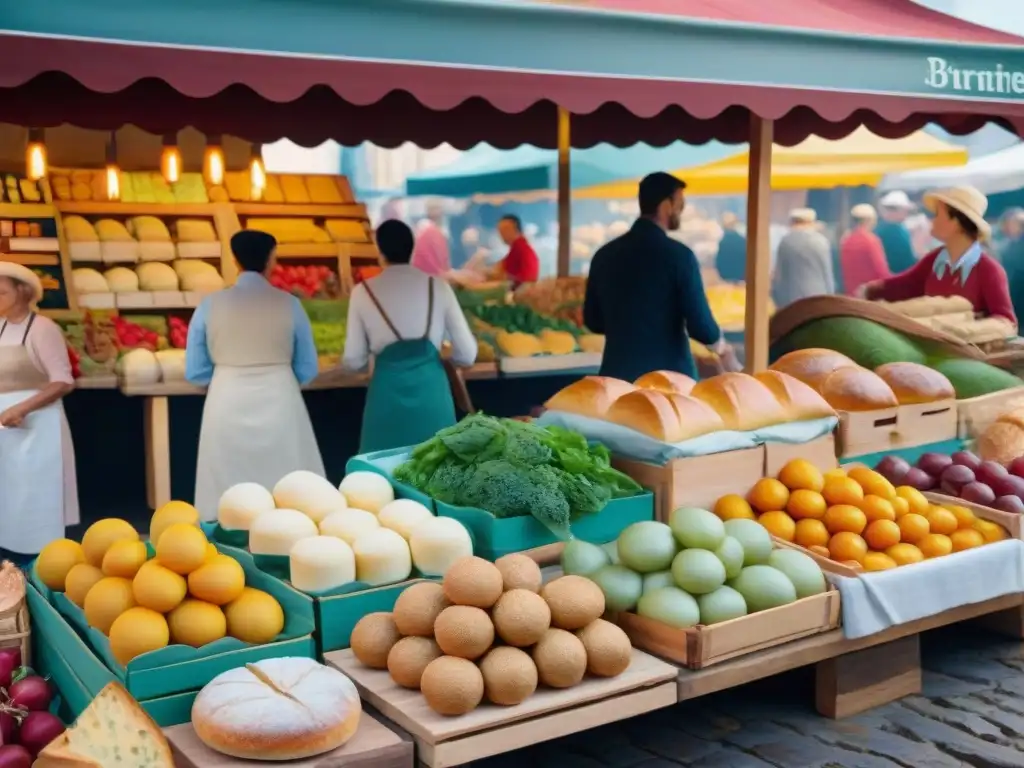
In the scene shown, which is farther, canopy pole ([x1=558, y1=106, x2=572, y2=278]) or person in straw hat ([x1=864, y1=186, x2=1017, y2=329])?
canopy pole ([x1=558, y1=106, x2=572, y2=278])

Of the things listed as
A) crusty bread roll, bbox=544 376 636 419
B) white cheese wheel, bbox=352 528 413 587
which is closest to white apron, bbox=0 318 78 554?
crusty bread roll, bbox=544 376 636 419

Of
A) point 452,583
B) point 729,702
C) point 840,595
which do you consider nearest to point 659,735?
point 729,702

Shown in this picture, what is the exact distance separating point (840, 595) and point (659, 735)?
2.45 feet

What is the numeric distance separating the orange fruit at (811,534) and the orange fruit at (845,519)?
0.04m

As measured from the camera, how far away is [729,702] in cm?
391

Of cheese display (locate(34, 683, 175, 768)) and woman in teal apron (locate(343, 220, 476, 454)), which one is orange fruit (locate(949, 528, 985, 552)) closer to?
woman in teal apron (locate(343, 220, 476, 454))

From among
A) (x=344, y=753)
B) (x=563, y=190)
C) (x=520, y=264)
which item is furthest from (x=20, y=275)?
(x=520, y=264)

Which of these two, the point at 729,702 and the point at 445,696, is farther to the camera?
the point at 729,702

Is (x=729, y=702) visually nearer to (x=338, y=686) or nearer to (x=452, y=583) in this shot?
(x=452, y=583)

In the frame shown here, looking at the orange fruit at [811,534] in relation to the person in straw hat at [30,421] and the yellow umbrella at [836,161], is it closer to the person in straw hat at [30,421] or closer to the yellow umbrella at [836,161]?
the person in straw hat at [30,421]

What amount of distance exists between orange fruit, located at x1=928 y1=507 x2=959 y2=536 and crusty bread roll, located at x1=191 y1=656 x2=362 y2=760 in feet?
7.77

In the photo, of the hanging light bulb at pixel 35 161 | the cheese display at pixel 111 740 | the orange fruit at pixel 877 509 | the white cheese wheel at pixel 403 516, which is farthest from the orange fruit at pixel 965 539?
the hanging light bulb at pixel 35 161

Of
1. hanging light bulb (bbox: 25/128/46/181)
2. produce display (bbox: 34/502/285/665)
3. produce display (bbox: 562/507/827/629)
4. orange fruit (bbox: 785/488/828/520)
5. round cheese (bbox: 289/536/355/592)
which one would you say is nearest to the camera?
produce display (bbox: 34/502/285/665)

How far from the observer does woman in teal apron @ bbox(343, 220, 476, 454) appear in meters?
5.21
